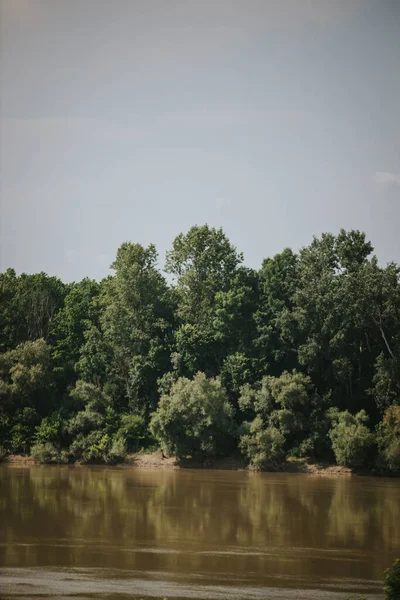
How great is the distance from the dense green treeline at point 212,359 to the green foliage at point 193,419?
0.32ft

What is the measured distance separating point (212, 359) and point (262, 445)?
410 inches

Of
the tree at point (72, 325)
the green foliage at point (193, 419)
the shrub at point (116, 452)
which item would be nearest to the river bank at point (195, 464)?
the shrub at point (116, 452)

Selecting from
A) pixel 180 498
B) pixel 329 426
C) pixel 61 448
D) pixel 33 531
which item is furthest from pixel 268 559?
pixel 61 448

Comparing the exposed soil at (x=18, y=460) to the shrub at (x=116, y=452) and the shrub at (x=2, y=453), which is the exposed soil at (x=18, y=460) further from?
the shrub at (x=116, y=452)

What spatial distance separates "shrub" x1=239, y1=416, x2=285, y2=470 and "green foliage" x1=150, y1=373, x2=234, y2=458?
5.45 ft

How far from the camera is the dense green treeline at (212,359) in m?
51.1

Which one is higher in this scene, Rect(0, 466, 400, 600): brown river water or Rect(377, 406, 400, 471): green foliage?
Rect(377, 406, 400, 471): green foliage

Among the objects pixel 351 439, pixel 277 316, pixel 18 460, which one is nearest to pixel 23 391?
pixel 18 460

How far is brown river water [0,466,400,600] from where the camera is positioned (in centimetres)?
1889

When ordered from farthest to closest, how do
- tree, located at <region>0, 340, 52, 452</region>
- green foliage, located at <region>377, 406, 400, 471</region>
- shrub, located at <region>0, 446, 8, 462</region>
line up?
tree, located at <region>0, 340, 52, 452</region> → shrub, located at <region>0, 446, 8, 462</region> → green foliage, located at <region>377, 406, 400, 471</region>

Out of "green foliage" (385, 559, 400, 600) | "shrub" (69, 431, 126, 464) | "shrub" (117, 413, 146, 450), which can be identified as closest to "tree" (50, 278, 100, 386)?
"shrub" (117, 413, 146, 450)

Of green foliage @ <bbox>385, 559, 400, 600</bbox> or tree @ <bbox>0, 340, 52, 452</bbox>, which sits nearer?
green foliage @ <bbox>385, 559, 400, 600</bbox>

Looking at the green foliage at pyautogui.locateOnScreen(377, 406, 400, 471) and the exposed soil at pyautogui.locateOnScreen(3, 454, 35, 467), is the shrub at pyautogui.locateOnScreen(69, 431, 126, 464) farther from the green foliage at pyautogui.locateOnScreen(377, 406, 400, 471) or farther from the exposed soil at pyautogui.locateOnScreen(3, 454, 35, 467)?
the green foliage at pyautogui.locateOnScreen(377, 406, 400, 471)

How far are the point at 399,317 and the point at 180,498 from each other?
22.8 metres
